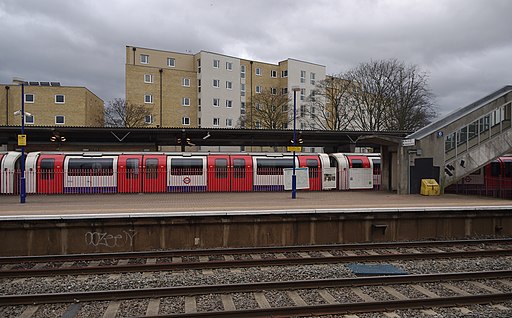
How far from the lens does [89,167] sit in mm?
22406

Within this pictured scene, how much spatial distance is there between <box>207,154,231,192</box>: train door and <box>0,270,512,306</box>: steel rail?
15.0m

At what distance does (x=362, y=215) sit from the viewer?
1409 cm

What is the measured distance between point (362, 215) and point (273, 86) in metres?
53.9

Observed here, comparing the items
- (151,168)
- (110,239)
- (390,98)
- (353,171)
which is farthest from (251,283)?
(390,98)

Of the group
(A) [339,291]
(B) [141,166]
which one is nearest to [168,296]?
(A) [339,291]

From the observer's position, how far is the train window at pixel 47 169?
21891 millimetres

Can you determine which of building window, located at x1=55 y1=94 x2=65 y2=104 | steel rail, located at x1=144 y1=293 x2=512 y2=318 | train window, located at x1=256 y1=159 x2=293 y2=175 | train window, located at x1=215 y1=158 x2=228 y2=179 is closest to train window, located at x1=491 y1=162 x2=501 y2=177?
train window, located at x1=256 y1=159 x2=293 y2=175

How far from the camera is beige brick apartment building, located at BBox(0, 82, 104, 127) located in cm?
5103

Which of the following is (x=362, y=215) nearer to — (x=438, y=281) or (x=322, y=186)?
(x=438, y=281)

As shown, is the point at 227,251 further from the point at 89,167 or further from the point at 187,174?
the point at 89,167

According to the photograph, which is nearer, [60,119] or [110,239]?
[110,239]

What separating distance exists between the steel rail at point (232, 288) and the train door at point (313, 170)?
49.2ft

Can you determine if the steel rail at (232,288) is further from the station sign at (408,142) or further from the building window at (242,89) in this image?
the building window at (242,89)

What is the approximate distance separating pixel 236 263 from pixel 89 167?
572 inches
